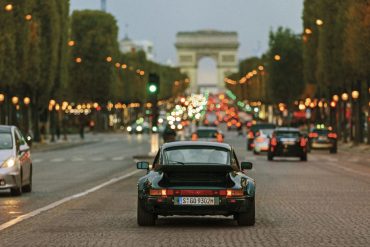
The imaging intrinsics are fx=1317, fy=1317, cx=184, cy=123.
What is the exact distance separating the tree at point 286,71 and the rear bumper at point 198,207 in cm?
11274

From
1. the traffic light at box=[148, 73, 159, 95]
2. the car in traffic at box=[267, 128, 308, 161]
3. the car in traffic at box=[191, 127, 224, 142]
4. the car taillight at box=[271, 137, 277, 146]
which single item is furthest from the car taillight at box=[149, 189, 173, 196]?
the car in traffic at box=[191, 127, 224, 142]

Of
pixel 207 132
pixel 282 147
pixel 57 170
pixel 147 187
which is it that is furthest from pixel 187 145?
pixel 207 132

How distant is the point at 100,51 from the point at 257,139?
6395cm

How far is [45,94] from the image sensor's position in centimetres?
8894

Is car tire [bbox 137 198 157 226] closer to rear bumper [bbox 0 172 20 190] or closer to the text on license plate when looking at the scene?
the text on license plate

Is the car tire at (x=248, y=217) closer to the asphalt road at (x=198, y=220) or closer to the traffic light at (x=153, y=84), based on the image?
the asphalt road at (x=198, y=220)

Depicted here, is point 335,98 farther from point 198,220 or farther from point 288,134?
point 198,220

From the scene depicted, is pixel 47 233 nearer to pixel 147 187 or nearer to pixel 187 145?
pixel 147 187

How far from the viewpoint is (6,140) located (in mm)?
28766

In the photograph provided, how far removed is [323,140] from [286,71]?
5975 cm

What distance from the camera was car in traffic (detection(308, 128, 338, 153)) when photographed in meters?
72.6

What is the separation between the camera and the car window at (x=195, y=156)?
19750mm

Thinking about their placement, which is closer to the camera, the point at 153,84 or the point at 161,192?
the point at 161,192

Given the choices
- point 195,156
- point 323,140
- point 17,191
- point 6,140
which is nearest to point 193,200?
point 195,156
